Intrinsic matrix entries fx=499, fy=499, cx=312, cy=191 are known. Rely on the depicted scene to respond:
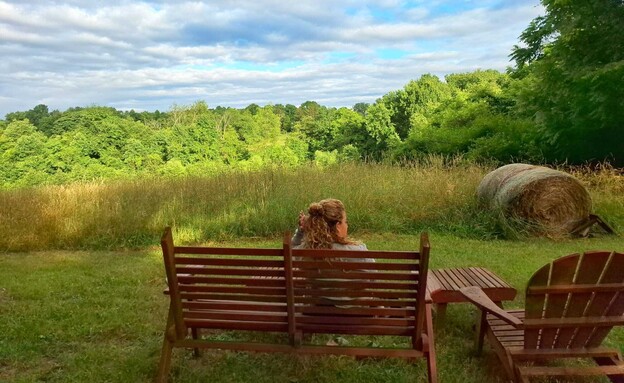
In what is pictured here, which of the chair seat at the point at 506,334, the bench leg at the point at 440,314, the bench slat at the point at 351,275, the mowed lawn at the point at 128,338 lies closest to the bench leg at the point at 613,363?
the mowed lawn at the point at 128,338

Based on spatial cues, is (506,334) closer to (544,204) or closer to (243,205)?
(544,204)

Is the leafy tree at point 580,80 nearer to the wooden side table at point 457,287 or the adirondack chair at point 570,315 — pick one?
the wooden side table at point 457,287

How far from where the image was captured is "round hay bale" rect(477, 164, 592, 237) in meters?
8.75

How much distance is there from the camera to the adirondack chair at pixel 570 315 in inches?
112

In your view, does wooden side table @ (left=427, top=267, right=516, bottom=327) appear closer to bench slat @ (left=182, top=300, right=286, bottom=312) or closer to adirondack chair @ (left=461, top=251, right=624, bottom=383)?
adirondack chair @ (left=461, top=251, right=624, bottom=383)

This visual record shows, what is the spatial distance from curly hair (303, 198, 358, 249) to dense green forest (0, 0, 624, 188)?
27.2ft

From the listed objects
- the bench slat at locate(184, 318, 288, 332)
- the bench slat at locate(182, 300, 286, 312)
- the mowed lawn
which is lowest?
the mowed lawn

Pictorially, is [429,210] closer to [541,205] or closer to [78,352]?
[541,205]

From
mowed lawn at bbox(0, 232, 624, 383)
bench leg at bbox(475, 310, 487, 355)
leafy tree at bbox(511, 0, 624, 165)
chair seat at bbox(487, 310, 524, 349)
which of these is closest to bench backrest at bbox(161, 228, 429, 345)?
mowed lawn at bbox(0, 232, 624, 383)

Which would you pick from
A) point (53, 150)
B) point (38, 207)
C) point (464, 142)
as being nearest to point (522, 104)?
point (464, 142)

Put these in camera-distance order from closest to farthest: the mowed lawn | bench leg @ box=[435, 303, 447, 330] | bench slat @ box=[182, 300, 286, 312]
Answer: bench slat @ box=[182, 300, 286, 312], the mowed lawn, bench leg @ box=[435, 303, 447, 330]

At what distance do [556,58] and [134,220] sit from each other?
1317 centimetres

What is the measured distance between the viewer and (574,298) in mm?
2938

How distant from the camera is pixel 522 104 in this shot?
17625 mm
